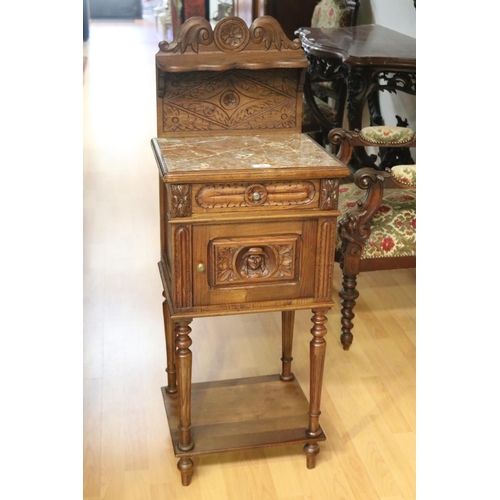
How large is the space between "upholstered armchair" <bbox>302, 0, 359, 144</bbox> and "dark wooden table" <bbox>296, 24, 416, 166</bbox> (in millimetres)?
60

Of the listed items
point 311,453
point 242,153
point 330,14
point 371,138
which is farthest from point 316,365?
point 330,14

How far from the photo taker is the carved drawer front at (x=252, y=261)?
1.95m

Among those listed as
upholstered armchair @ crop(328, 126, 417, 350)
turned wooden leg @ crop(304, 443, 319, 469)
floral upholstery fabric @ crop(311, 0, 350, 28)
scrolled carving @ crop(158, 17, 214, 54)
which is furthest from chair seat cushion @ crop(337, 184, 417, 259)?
floral upholstery fabric @ crop(311, 0, 350, 28)

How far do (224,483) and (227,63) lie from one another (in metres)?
1.19

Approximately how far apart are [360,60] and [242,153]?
5.85 feet

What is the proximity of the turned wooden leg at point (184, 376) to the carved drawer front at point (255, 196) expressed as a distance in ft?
1.08

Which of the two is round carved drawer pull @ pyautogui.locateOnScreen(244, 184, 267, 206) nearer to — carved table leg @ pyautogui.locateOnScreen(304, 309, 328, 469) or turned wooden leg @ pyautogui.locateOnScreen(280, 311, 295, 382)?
carved table leg @ pyautogui.locateOnScreen(304, 309, 328, 469)

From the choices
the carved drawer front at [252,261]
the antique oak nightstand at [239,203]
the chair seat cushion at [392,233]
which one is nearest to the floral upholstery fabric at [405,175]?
the chair seat cushion at [392,233]

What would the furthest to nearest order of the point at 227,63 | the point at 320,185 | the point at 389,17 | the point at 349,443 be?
the point at 389,17, the point at 349,443, the point at 227,63, the point at 320,185

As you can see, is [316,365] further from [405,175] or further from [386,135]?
[386,135]

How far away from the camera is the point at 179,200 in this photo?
1867 mm

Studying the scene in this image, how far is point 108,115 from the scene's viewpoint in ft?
22.8
